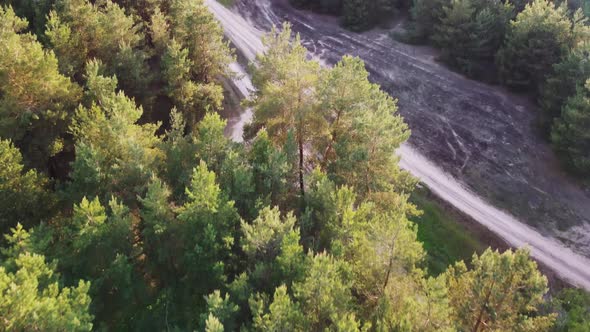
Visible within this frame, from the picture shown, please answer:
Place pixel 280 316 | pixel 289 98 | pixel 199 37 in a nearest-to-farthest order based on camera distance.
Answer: pixel 280 316 → pixel 289 98 → pixel 199 37

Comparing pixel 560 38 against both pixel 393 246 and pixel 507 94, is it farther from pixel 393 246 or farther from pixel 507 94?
pixel 393 246

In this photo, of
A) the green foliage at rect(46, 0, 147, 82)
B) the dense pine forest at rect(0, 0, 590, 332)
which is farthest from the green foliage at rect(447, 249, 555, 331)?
the green foliage at rect(46, 0, 147, 82)

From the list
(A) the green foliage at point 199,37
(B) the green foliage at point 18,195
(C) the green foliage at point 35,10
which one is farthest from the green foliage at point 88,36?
(B) the green foliage at point 18,195

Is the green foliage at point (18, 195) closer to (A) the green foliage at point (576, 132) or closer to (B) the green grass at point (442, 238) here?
(B) the green grass at point (442, 238)

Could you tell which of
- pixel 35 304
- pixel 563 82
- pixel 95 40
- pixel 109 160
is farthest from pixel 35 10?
pixel 563 82

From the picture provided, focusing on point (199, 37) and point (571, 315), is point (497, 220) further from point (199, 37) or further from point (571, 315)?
point (199, 37)

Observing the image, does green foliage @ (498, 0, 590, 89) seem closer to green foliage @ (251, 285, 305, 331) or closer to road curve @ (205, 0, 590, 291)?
road curve @ (205, 0, 590, 291)
